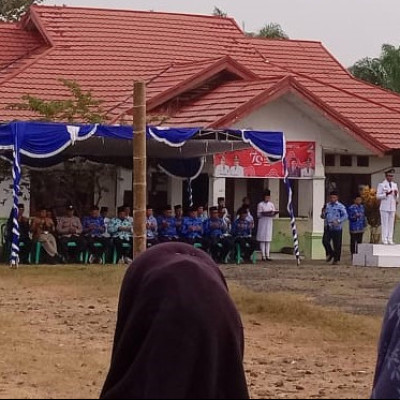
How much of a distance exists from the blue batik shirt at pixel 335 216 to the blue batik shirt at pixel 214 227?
250 cm

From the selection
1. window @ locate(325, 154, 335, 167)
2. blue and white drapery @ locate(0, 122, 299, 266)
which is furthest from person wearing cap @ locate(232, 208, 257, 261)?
window @ locate(325, 154, 335, 167)

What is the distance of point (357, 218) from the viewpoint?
981 inches

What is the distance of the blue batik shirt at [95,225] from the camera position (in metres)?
22.6

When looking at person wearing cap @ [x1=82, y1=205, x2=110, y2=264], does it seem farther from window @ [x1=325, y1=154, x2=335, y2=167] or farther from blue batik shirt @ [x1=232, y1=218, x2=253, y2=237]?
window @ [x1=325, y1=154, x2=335, y2=167]

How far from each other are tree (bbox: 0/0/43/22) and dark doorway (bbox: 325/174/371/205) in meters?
21.0

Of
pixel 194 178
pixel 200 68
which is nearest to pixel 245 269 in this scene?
pixel 194 178

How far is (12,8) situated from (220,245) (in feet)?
84.2

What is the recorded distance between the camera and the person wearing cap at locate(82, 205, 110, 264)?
887 inches

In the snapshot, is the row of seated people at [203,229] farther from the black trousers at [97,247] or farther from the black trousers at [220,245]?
the black trousers at [97,247]

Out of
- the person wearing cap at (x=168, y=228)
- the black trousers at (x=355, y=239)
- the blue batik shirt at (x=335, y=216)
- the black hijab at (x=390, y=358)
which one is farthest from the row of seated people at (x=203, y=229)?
the black hijab at (x=390, y=358)

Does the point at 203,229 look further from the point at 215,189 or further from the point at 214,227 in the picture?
the point at 215,189

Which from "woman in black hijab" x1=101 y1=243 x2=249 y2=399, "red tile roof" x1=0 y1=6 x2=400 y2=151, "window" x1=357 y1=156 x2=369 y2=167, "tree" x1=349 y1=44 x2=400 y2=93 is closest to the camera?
"woman in black hijab" x1=101 y1=243 x2=249 y2=399

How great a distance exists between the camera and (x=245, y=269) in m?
22.0

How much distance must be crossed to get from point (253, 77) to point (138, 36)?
4.80 metres
